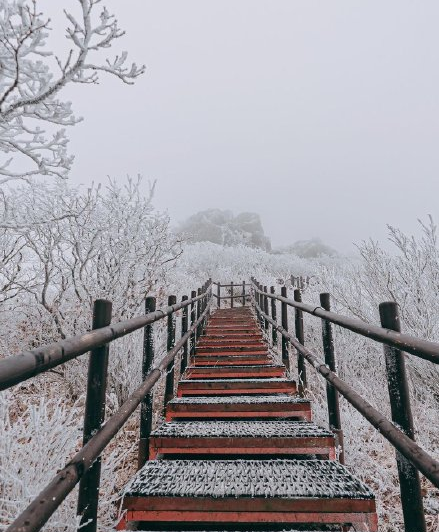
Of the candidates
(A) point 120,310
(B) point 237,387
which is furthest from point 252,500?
(A) point 120,310

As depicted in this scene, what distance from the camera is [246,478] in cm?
209

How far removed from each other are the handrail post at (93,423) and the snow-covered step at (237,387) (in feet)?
9.01

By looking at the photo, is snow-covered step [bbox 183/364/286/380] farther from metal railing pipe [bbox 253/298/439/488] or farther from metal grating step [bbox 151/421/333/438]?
metal railing pipe [bbox 253/298/439/488]

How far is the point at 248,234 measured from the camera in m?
73.6

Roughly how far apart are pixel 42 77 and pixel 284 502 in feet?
15.5

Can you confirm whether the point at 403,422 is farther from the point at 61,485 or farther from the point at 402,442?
the point at 61,485

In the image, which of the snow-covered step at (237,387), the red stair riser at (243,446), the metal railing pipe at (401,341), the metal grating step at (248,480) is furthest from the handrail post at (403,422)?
the snow-covered step at (237,387)

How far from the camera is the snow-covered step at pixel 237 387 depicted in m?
4.13

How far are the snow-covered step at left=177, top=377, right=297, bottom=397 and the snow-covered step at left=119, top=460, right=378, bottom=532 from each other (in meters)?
2.04

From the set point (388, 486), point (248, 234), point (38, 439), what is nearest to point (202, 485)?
point (38, 439)

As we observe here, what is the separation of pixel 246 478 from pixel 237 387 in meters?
2.16

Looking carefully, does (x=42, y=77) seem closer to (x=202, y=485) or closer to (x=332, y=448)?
A: (x=202, y=485)

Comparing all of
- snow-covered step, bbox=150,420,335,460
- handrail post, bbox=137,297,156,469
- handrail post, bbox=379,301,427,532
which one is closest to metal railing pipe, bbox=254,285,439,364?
handrail post, bbox=379,301,427,532

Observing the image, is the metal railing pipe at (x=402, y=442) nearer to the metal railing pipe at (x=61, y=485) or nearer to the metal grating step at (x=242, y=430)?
the metal grating step at (x=242, y=430)
